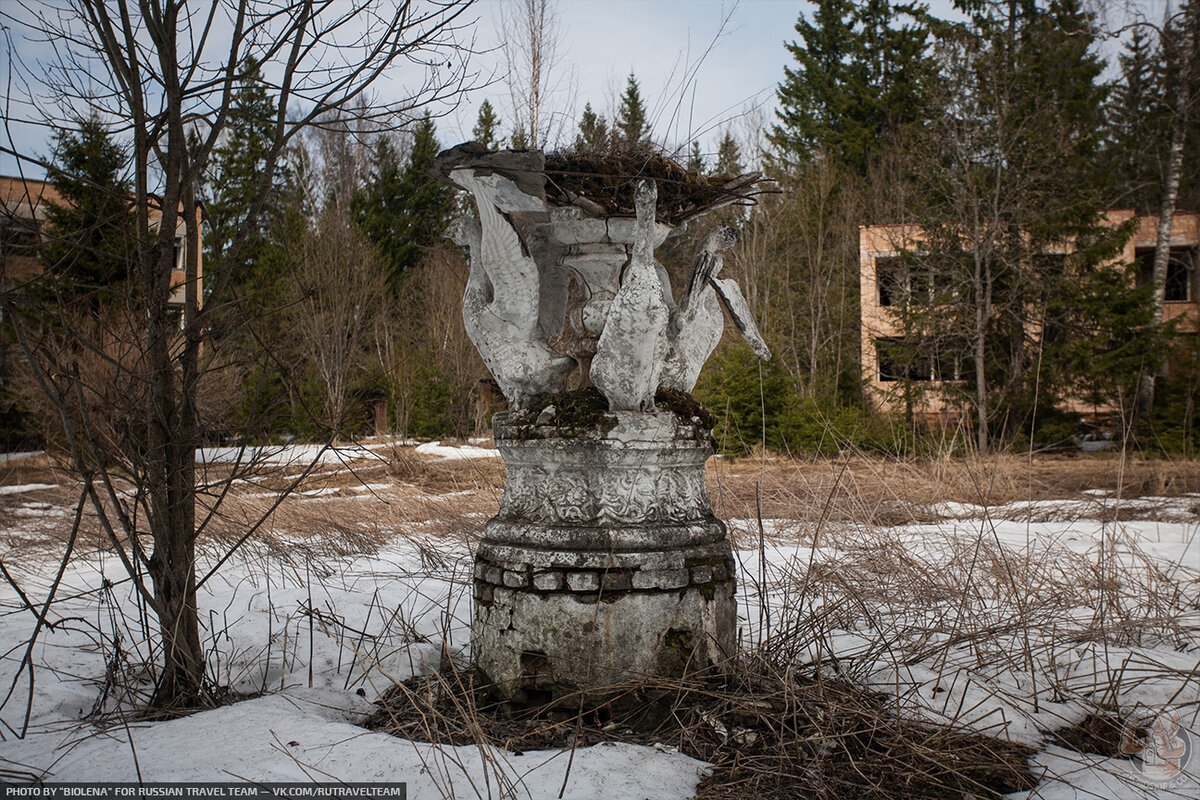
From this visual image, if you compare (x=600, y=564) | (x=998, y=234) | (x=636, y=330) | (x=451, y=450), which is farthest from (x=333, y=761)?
(x=998, y=234)

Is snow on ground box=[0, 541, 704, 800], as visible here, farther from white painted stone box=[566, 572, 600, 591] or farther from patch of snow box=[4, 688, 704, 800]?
white painted stone box=[566, 572, 600, 591]

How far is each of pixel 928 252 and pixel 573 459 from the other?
1433 centimetres

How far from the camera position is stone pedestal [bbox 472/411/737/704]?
2.57 meters

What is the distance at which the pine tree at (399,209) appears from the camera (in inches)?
928

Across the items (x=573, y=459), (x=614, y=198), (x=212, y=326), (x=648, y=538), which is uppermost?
(x=614, y=198)

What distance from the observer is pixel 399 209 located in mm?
24562

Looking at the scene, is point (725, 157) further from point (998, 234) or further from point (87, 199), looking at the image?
point (998, 234)

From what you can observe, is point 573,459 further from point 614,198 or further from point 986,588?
point 986,588

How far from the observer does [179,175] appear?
2.61 metres

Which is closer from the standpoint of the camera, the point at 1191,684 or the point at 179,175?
the point at 179,175

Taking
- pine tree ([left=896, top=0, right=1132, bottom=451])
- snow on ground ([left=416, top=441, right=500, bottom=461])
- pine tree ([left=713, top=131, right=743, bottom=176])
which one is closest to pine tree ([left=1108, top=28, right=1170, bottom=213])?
pine tree ([left=896, top=0, right=1132, bottom=451])

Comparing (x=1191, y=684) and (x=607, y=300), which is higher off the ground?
(x=607, y=300)

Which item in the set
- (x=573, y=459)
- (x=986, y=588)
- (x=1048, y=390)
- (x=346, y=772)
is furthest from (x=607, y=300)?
(x=1048, y=390)

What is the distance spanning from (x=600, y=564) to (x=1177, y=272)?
21630mm
